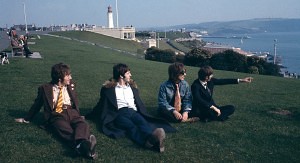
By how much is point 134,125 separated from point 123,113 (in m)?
0.43

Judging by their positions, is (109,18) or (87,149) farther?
(109,18)

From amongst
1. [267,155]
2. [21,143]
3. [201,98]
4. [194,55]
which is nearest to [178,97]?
[201,98]

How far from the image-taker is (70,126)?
5.93 metres

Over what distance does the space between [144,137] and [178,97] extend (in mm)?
1755

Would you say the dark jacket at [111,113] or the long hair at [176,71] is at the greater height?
the long hair at [176,71]

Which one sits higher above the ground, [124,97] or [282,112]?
[124,97]

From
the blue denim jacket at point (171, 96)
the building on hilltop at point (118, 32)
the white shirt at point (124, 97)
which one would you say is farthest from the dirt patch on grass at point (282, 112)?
the building on hilltop at point (118, 32)

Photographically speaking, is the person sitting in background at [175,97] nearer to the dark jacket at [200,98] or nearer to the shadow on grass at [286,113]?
the dark jacket at [200,98]

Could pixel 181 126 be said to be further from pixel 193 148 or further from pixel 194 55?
pixel 194 55

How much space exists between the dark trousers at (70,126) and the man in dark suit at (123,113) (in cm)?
62

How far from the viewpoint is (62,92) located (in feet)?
20.9

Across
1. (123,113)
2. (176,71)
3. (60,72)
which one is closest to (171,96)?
(176,71)

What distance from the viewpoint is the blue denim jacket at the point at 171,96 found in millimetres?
7273

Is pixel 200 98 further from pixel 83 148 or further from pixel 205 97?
pixel 83 148
